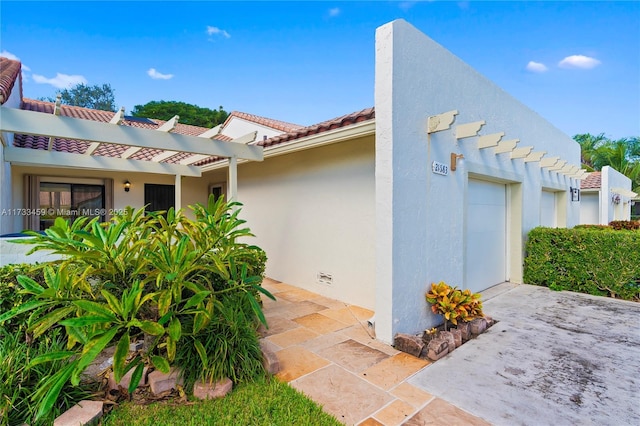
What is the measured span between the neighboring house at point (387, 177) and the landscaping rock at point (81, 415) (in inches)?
138

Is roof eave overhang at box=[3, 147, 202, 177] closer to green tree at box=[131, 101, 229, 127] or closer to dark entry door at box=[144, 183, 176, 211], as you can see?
dark entry door at box=[144, 183, 176, 211]

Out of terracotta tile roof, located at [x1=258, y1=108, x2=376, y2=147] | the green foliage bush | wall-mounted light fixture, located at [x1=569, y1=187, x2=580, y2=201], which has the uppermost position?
terracotta tile roof, located at [x1=258, y1=108, x2=376, y2=147]

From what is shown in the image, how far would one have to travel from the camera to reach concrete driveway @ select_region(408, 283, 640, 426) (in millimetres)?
3162

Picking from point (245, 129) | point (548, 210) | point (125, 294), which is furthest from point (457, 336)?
point (245, 129)

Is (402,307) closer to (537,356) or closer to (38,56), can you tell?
(537,356)

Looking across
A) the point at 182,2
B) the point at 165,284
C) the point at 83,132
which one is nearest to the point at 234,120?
the point at 182,2

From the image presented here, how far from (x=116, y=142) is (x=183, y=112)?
96.0ft

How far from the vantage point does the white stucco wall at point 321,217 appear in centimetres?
638

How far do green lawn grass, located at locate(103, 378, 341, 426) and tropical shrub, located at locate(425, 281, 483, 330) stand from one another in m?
2.69

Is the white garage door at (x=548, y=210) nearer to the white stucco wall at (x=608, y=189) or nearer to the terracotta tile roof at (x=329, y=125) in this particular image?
the terracotta tile roof at (x=329, y=125)

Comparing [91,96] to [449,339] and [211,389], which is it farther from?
[449,339]

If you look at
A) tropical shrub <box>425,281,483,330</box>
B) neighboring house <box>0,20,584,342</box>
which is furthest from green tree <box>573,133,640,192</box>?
tropical shrub <box>425,281,483,330</box>

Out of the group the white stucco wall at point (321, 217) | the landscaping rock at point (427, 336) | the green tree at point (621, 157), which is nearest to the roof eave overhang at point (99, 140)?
the white stucco wall at point (321, 217)

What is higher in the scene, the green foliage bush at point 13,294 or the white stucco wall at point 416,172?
the white stucco wall at point 416,172
